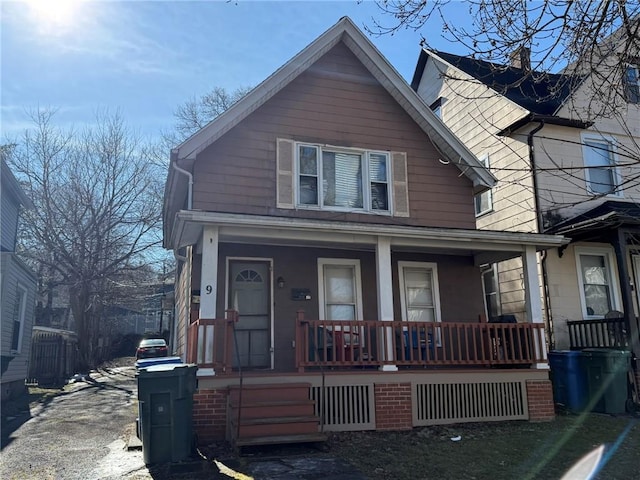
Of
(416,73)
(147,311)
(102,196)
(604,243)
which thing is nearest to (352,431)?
(604,243)

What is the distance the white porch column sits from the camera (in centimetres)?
759

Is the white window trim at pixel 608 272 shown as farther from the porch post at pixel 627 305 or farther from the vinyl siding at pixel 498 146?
the porch post at pixel 627 305

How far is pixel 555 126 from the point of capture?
1213 centimetres

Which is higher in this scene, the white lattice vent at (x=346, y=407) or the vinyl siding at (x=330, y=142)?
the vinyl siding at (x=330, y=142)

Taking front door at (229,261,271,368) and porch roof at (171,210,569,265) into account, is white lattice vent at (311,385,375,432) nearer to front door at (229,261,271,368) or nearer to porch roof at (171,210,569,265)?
front door at (229,261,271,368)

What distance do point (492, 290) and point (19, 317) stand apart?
12452 mm

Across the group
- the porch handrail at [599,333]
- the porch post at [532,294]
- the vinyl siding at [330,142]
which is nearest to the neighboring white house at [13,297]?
the vinyl siding at [330,142]

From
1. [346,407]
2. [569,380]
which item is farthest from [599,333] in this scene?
[346,407]

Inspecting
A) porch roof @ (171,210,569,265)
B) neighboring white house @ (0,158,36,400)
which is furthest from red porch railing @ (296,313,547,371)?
neighboring white house @ (0,158,36,400)

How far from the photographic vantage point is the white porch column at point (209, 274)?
7594mm

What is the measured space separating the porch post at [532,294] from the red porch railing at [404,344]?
66mm

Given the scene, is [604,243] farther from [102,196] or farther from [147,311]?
[147,311]

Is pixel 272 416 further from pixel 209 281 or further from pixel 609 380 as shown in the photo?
pixel 609 380

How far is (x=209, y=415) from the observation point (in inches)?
287
